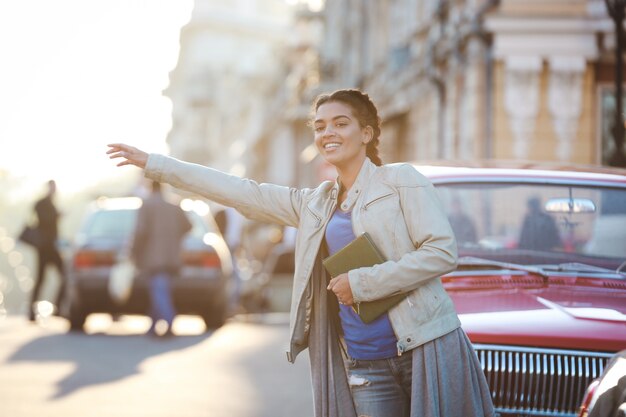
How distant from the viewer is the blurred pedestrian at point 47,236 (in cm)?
1816

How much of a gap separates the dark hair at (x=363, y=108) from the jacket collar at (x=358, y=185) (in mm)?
124

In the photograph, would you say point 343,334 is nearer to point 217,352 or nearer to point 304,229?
point 304,229

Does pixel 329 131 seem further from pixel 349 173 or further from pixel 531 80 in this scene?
pixel 531 80

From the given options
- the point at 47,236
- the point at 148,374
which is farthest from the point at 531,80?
the point at 148,374

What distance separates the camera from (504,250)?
6.98m

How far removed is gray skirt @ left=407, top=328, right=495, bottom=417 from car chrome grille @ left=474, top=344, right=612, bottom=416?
113 cm

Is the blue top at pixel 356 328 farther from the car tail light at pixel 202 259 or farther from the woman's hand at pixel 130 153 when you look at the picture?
the car tail light at pixel 202 259

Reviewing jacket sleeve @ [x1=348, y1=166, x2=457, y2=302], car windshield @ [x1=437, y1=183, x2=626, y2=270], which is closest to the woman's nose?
jacket sleeve @ [x1=348, y1=166, x2=457, y2=302]

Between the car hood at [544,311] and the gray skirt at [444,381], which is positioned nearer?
the gray skirt at [444,381]

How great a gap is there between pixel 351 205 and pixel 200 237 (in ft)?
37.5

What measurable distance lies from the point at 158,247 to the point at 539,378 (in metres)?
9.47

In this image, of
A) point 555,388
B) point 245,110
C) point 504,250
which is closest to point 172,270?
point 504,250

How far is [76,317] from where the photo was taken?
15.9 m

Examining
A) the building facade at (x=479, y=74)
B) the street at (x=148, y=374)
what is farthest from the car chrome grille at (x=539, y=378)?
the building facade at (x=479, y=74)
